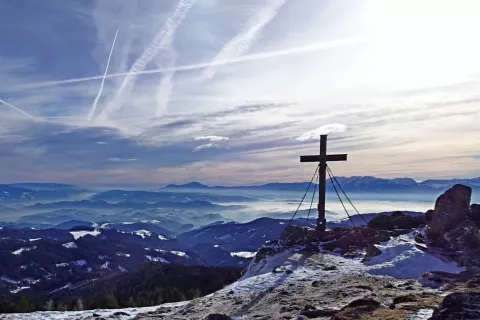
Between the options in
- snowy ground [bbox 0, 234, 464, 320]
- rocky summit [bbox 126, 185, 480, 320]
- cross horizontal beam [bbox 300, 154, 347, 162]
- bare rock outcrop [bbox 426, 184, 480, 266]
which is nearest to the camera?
rocky summit [bbox 126, 185, 480, 320]

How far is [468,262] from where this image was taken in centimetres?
2341

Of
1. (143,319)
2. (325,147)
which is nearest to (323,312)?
(143,319)

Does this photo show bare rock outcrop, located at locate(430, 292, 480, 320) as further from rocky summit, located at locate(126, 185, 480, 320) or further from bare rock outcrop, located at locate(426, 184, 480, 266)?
bare rock outcrop, located at locate(426, 184, 480, 266)

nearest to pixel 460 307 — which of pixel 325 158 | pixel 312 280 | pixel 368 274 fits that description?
pixel 312 280

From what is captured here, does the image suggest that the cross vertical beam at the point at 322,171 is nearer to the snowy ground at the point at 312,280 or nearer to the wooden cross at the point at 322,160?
the wooden cross at the point at 322,160

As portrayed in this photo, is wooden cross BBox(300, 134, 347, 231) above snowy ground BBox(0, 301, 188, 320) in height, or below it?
above

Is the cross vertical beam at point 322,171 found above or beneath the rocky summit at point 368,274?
above

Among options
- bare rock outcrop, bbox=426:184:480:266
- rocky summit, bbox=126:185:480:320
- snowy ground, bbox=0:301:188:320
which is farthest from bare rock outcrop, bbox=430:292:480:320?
snowy ground, bbox=0:301:188:320

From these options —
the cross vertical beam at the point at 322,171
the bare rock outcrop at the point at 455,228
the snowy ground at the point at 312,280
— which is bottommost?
the snowy ground at the point at 312,280

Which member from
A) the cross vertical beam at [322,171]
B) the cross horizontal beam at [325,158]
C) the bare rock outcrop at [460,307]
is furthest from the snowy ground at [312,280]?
the cross horizontal beam at [325,158]

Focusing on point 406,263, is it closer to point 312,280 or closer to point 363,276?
point 363,276

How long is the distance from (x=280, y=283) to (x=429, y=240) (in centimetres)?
1212

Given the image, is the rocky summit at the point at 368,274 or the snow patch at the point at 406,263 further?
the snow patch at the point at 406,263

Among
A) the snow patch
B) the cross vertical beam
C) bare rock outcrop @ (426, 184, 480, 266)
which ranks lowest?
the snow patch
